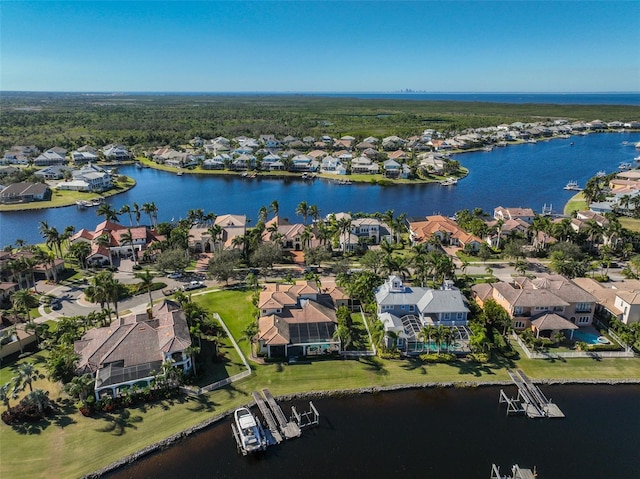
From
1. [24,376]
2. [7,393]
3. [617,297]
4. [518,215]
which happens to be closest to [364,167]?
[518,215]

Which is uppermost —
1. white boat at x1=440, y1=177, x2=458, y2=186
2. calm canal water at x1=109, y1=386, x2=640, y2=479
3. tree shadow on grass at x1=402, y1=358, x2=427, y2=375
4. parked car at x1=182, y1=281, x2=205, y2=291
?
white boat at x1=440, y1=177, x2=458, y2=186

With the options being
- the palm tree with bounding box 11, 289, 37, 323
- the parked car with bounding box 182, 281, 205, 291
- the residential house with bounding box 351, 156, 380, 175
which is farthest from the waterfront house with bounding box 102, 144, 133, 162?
the palm tree with bounding box 11, 289, 37, 323

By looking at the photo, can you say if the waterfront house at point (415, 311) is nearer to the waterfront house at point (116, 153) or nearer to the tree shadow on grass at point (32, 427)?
the tree shadow on grass at point (32, 427)

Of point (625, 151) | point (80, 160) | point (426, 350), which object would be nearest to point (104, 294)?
point (426, 350)

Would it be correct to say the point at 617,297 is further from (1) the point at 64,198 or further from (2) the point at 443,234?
(1) the point at 64,198

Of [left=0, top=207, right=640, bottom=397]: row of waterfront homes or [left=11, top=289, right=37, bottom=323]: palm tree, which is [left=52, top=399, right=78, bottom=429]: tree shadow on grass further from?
[left=11, top=289, right=37, bottom=323]: palm tree

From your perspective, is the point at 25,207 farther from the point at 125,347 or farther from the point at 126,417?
the point at 126,417
